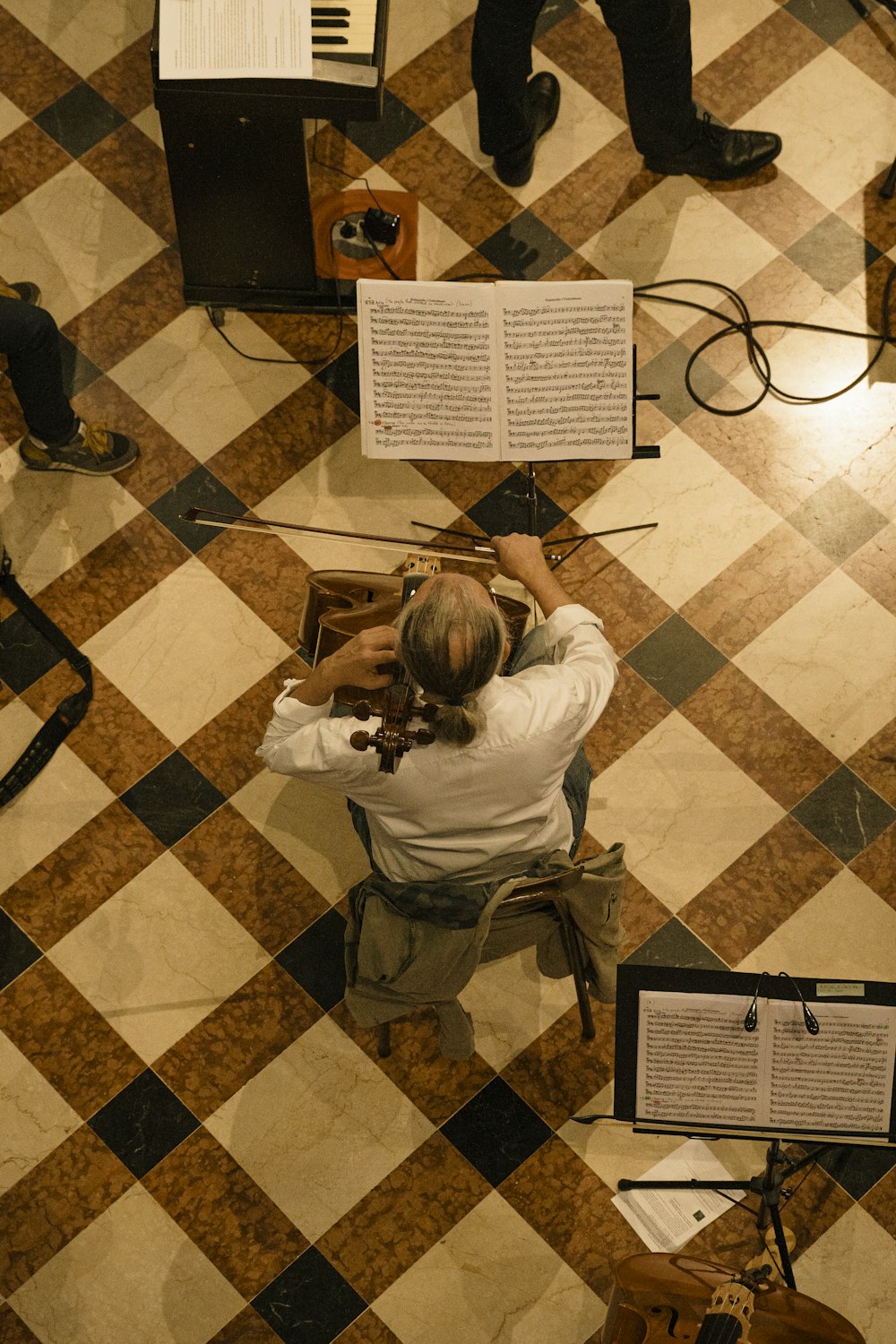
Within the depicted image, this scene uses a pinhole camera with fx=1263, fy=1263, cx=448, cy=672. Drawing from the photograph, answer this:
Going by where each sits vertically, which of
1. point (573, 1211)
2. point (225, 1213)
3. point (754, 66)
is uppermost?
point (754, 66)

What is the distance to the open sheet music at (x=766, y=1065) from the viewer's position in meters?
2.64

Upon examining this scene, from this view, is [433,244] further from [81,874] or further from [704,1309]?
[704,1309]

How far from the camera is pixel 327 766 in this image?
256 centimetres

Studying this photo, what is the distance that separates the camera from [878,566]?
3.64 m

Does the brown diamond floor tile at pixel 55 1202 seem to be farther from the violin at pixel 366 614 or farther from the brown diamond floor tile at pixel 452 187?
the brown diamond floor tile at pixel 452 187

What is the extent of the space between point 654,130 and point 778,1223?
296 cm

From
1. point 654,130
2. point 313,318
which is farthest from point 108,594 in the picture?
point 654,130

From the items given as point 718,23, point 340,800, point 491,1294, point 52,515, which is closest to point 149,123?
point 52,515

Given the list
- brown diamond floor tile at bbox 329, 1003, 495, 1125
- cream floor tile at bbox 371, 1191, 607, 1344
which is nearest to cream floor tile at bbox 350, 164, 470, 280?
brown diamond floor tile at bbox 329, 1003, 495, 1125

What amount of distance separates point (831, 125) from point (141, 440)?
2344 mm

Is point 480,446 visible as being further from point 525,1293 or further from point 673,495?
point 525,1293

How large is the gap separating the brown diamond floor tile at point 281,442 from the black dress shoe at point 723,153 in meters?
1.25

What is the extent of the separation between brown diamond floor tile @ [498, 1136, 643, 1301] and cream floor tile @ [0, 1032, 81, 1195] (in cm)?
116

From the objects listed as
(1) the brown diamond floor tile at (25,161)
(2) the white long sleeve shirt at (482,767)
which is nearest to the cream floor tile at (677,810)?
(2) the white long sleeve shirt at (482,767)
